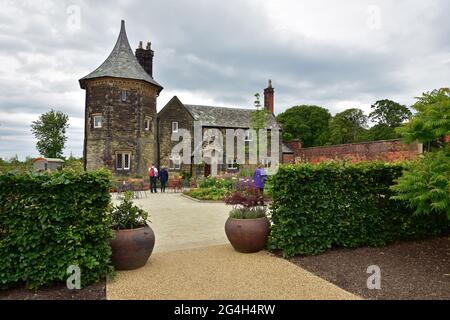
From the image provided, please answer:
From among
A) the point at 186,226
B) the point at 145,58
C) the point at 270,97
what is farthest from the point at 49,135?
the point at 186,226

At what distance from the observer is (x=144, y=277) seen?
4.94 metres

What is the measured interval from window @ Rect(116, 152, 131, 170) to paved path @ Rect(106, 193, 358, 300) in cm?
1840

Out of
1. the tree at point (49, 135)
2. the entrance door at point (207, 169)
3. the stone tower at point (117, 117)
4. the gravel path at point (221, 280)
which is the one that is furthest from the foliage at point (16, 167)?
the tree at point (49, 135)

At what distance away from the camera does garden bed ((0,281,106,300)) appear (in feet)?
14.0

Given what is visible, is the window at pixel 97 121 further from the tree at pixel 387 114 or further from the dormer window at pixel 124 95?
the tree at pixel 387 114

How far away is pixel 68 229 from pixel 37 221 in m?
0.44

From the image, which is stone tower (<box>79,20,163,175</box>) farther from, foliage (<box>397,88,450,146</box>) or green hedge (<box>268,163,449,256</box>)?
foliage (<box>397,88,450,146</box>)

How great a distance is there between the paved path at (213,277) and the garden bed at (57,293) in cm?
18

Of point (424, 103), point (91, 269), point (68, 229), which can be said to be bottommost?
point (91, 269)

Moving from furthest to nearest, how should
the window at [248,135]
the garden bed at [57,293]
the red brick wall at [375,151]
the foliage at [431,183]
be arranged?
the window at [248,135] < the red brick wall at [375,151] < the foliage at [431,183] < the garden bed at [57,293]

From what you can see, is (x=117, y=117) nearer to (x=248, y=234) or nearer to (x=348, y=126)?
(x=248, y=234)

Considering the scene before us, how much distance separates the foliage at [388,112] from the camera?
4981 centimetres
